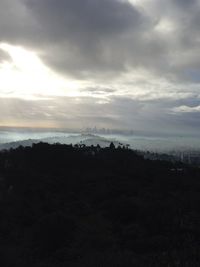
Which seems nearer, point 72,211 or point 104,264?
point 104,264

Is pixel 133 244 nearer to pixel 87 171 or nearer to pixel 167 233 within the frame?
pixel 167 233

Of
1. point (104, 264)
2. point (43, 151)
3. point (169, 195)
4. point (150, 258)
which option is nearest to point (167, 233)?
point (150, 258)

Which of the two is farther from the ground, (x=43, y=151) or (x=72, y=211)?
(x=43, y=151)

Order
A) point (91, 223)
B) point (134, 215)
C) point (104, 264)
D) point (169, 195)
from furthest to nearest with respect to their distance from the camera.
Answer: point (169, 195)
point (134, 215)
point (91, 223)
point (104, 264)

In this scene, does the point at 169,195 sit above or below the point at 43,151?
below

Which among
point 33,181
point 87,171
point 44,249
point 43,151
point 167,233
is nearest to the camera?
point 44,249

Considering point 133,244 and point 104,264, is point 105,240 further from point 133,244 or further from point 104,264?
point 104,264

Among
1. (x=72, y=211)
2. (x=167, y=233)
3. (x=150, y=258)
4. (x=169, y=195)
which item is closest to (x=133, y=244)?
(x=167, y=233)
